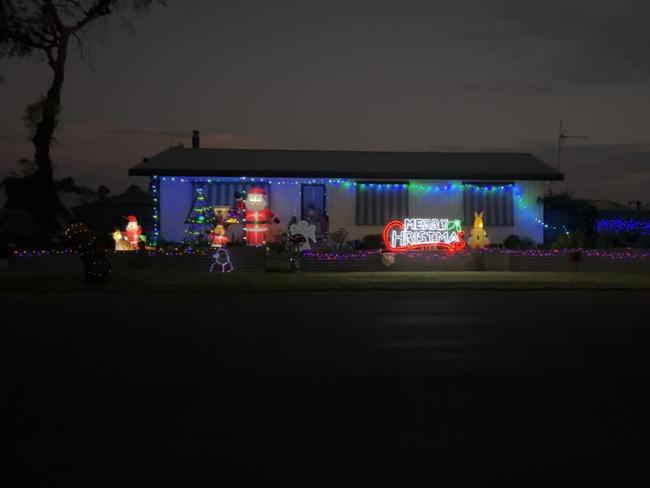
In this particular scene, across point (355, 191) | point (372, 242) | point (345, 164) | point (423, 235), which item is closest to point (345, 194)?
point (355, 191)

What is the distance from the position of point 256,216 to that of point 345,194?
3.92 meters

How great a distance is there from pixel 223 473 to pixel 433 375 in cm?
339

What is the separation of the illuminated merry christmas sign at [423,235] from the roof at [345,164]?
10.1ft

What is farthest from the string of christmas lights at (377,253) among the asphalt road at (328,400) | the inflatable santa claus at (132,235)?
the asphalt road at (328,400)

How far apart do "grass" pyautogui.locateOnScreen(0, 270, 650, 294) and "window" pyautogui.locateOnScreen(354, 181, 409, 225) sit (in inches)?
209

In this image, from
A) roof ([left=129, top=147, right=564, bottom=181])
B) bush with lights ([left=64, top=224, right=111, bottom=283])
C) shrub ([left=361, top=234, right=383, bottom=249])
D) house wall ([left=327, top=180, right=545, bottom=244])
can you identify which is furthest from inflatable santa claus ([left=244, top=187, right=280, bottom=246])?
bush with lights ([left=64, top=224, right=111, bottom=283])

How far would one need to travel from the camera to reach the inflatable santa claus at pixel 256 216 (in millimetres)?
23641

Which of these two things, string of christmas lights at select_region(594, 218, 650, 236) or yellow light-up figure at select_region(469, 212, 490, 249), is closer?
yellow light-up figure at select_region(469, 212, 490, 249)

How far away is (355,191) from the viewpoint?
26.1 meters

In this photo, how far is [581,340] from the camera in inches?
393

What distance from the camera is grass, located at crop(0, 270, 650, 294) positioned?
55.4ft

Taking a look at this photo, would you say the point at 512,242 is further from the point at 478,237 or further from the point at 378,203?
the point at 378,203

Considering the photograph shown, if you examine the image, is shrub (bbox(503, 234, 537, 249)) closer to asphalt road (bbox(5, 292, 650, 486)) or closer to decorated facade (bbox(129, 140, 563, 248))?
decorated facade (bbox(129, 140, 563, 248))

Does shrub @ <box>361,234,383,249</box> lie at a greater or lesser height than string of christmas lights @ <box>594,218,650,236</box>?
lesser
